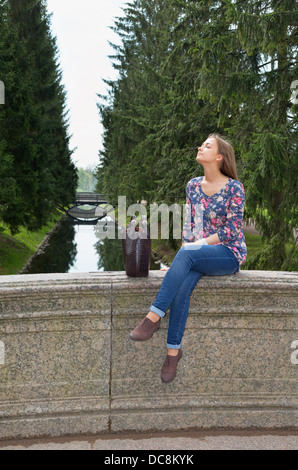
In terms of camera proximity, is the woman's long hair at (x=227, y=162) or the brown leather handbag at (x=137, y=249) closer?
the brown leather handbag at (x=137, y=249)

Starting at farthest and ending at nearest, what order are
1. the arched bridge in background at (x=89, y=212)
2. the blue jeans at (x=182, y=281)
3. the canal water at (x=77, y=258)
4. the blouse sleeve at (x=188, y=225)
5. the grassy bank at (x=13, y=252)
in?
the arched bridge in background at (x=89, y=212), the canal water at (x=77, y=258), the grassy bank at (x=13, y=252), the blouse sleeve at (x=188, y=225), the blue jeans at (x=182, y=281)

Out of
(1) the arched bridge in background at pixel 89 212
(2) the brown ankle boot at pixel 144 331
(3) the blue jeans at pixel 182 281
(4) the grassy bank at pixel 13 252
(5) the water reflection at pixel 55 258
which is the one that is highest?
(3) the blue jeans at pixel 182 281

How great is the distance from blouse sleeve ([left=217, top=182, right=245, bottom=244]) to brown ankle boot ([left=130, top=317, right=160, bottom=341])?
765 millimetres

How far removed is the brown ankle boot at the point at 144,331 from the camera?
3.10m

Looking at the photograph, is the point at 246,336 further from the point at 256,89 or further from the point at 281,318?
the point at 256,89

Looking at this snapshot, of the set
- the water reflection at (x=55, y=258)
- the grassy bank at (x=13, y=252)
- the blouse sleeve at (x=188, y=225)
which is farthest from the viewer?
the water reflection at (x=55, y=258)

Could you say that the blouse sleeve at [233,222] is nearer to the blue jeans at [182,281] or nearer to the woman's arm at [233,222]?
the woman's arm at [233,222]

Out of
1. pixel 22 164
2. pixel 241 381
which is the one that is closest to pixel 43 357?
pixel 241 381

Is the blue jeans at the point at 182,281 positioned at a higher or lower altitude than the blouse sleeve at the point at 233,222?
lower

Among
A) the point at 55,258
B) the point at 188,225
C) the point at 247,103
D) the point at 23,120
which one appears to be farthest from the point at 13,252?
the point at 188,225

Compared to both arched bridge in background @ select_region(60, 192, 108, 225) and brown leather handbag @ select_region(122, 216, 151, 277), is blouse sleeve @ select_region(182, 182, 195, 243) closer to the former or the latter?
brown leather handbag @ select_region(122, 216, 151, 277)

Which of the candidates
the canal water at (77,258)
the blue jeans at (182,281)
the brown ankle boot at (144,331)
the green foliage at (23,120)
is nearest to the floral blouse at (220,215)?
the blue jeans at (182,281)

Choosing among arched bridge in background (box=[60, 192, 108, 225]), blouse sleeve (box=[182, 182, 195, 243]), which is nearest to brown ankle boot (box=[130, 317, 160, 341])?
blouse sleeve (box=[182, 182, 195, 243])

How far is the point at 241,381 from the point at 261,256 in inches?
279
